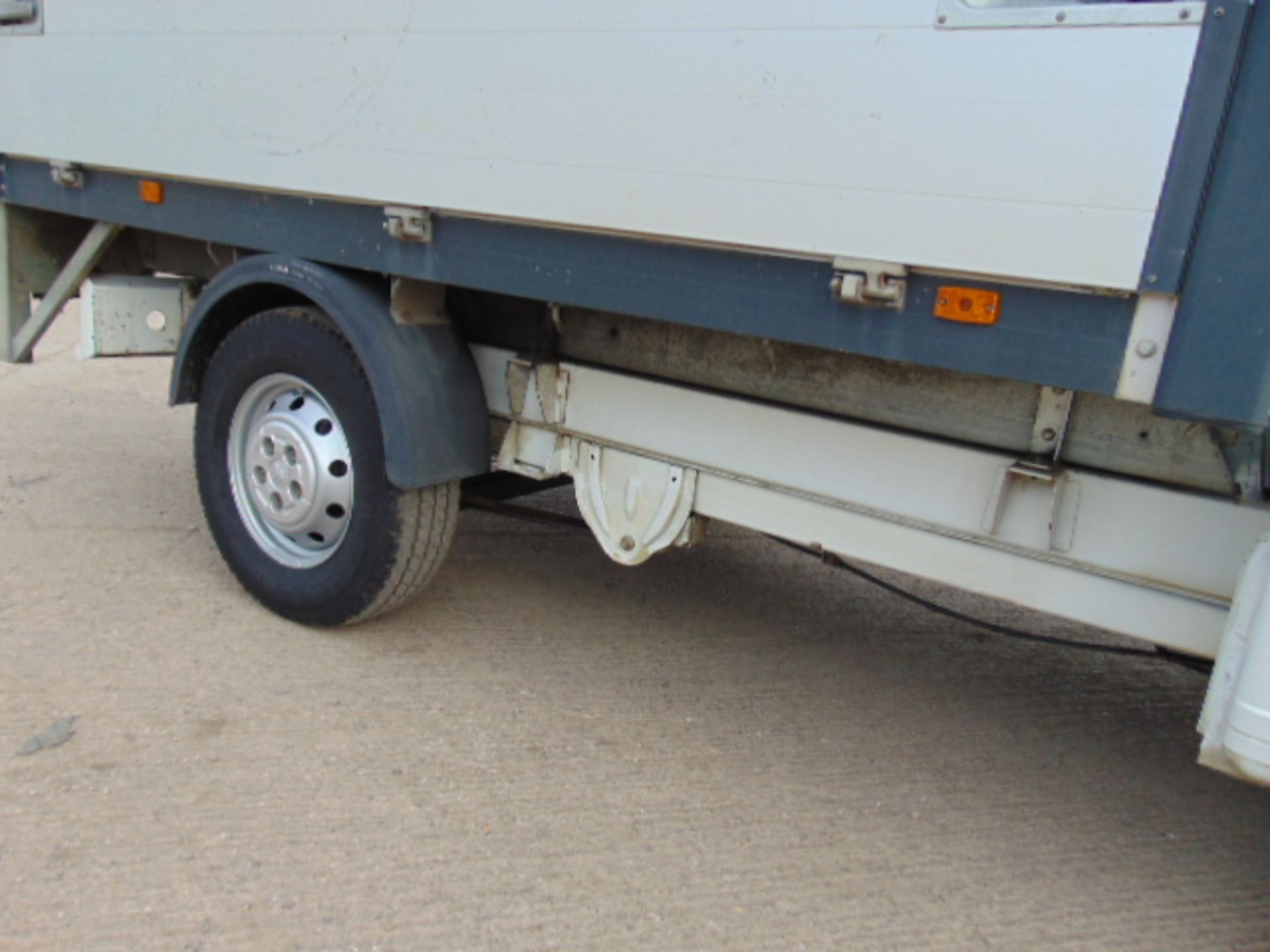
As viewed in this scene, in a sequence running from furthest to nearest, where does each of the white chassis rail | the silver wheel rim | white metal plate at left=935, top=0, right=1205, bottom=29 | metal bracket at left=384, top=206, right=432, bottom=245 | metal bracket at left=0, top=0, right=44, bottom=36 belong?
1. metal bracket at left=0, top=0, right=44, bottom=36
2. the silver wheel rim
3. metal bracket at left=384, top=206, right=432, bottom=245
4. the white chassis rail
5. white metal plate at left=935, top=0, right=1205, bottom=29

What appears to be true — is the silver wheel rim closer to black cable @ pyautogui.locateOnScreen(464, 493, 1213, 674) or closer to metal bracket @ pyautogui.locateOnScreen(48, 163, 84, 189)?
black cable @ pyautogui.locateOnScreen(464, 493, 1213, 674)

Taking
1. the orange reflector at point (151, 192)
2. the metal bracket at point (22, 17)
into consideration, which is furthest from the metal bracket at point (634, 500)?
the metal bracket at point (22, 17)

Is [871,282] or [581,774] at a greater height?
[871,282]

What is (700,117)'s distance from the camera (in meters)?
2.20

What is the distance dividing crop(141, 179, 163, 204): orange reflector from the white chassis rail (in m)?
1.17

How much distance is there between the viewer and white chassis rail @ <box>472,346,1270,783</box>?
2.08 metres

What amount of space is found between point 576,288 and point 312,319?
40.6 inches

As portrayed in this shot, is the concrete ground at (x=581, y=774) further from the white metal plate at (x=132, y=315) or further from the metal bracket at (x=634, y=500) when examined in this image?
the white metal plate at (x=132, y=315)

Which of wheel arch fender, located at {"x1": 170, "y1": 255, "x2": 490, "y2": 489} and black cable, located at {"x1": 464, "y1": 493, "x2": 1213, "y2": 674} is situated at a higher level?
wheel arch fender, located at {"x1": 170, "y1": 255, "x2": 490, "y2": 489}

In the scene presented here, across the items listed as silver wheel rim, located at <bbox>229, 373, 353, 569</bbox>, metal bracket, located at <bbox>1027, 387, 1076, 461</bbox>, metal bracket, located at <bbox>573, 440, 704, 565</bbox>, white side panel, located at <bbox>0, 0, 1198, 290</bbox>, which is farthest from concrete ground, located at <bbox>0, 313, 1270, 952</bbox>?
white side panel, located at <bbox>0, 0, 1198, 290</bbox>

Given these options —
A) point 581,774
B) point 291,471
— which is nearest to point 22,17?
point 291,471

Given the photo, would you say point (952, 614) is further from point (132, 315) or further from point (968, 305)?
point (132, 315)

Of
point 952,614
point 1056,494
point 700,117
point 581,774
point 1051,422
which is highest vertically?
point 700,117

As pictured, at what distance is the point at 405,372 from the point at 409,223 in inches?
16.5
